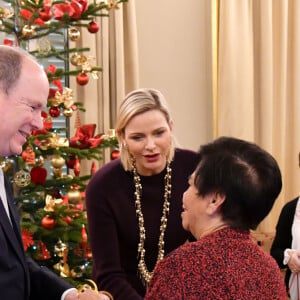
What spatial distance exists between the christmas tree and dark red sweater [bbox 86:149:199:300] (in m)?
A: 0.85

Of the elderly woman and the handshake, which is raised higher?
the elderly woman

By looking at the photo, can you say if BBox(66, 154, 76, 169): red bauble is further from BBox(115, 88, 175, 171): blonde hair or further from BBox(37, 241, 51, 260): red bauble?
BBox(115, 88, 175, 171): blonde hair

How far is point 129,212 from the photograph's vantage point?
2.12 metres

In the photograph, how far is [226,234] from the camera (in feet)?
4.64

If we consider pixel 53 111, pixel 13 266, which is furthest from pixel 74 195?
pixel 13 266

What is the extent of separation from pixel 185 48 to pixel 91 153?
5.22 ft

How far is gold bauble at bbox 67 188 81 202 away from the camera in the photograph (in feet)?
10.1

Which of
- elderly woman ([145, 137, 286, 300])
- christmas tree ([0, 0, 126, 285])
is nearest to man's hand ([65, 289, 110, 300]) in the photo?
elderly woman ([145, 137, 286, 300])

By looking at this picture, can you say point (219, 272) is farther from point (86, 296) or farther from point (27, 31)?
point (27, 31)

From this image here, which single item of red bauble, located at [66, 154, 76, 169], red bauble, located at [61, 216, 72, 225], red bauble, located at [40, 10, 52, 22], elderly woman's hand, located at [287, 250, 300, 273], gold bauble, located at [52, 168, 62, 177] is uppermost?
red bauble, located at [40, 10, 52, 22]

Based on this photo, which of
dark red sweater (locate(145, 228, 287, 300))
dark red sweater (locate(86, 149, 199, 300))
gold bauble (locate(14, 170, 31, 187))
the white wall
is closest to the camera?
dark red sweater (locate(145, 228, 287, 300))

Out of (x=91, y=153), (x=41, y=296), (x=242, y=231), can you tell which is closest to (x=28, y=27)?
(x=91, y=153)

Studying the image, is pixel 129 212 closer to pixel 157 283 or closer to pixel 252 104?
pixel 157 283

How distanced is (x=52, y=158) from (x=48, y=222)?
37 cm
